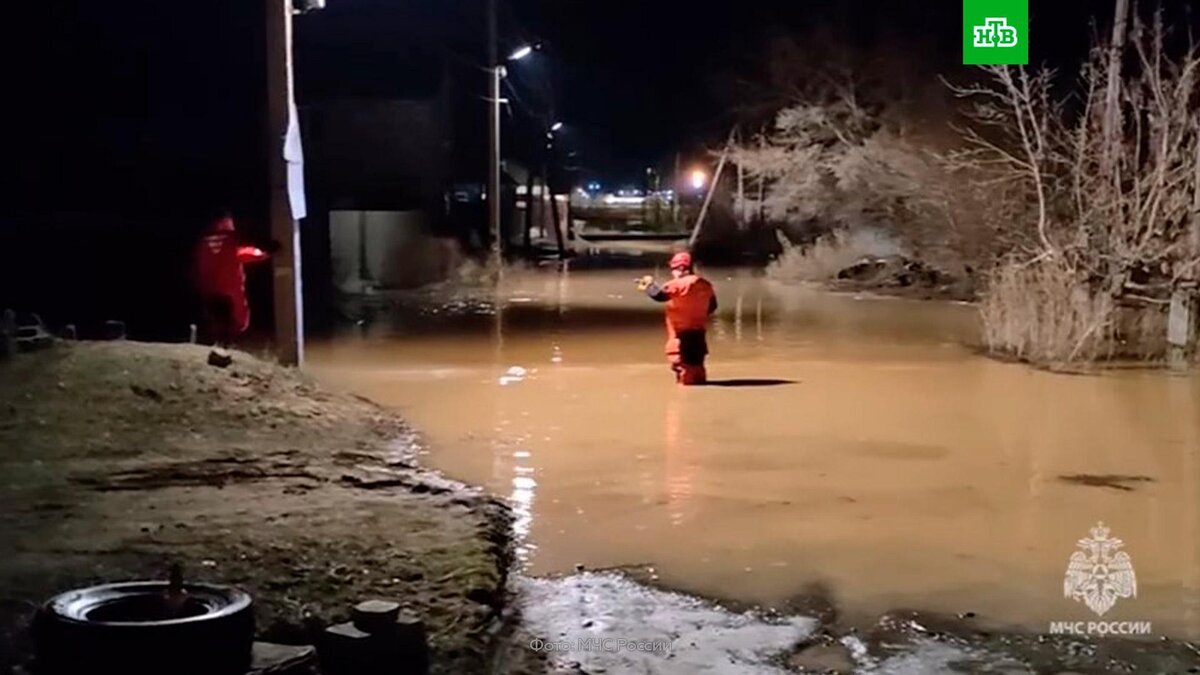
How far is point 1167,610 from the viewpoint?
291 inches

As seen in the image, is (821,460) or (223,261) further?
(223,261)

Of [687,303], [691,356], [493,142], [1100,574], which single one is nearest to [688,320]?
[687,303]

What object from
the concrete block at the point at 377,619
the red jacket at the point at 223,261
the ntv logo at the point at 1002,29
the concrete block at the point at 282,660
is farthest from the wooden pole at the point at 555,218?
the concrete block at the point at 282,660

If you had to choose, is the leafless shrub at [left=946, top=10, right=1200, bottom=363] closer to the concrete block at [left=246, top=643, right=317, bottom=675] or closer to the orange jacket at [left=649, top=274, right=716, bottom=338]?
the orange jacket at [left=649, top=274, right=716, bottom=338]

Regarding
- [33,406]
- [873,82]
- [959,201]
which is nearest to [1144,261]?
[959,201]

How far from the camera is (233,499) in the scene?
9227 millimetres

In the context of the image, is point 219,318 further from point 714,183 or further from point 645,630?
point 714,183

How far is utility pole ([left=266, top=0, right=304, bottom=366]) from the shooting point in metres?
14.7

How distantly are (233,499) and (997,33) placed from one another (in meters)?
17.8

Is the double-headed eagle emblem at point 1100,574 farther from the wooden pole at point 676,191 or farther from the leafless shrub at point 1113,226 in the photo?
the wooden pole at point 676,191

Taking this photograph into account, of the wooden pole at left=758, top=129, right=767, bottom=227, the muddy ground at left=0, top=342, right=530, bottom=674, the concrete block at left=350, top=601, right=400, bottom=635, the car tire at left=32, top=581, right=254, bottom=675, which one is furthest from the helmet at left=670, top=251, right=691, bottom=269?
the wooden pole at left=758, top=129, right=767, bottom=227

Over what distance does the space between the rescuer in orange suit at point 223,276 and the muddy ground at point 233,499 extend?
3.08 metres

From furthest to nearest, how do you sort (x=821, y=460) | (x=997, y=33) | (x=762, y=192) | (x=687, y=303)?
(x=762, y=192)
(x=997, y=33)
(x=687, y=303)
(x=821, y=460)

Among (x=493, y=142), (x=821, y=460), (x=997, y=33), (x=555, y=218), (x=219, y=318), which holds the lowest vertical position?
(x=821, y=460)
